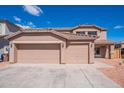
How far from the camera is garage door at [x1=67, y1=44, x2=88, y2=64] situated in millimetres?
18150

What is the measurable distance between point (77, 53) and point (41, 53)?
395cm

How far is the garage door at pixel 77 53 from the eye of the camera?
18150 millimetres

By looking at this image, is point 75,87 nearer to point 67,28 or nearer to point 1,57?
point 1,57

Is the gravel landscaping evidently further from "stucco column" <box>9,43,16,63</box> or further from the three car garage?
"stucco column" <box>9,43,16,63</box>

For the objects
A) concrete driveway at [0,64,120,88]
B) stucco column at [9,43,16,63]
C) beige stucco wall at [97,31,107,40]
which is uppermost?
beige stucco wall at [97,31,107,40]

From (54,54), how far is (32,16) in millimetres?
15080

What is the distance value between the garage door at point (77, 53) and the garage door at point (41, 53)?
4.32 feet

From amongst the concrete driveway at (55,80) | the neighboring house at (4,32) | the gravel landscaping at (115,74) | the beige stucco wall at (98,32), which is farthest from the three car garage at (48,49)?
the beige stucco wall at (98,32)

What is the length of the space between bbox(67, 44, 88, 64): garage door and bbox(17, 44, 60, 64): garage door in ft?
4.32

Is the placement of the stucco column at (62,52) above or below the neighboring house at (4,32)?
below

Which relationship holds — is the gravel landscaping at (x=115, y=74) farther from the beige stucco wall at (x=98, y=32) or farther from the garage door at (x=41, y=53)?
the beige stucco wall at (x=98, y=32)

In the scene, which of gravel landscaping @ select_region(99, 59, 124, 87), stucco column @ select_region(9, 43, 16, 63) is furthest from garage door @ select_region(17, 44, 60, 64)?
gravel landscaping @ select_region(99, 59, 124, 87)

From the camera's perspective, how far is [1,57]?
20.5 meters
